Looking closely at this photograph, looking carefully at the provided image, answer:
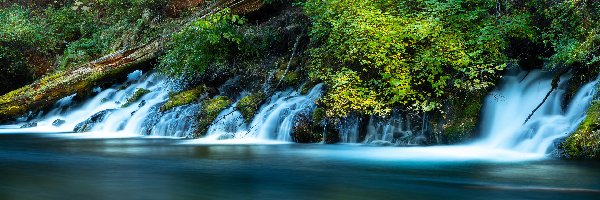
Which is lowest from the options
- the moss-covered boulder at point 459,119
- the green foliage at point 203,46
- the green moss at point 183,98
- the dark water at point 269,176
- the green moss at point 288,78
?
the dark water at point 269,176

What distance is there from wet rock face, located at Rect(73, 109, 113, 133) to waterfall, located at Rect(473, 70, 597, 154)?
351 inches

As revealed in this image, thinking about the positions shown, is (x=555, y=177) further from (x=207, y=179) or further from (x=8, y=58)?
(x=8, y=58)

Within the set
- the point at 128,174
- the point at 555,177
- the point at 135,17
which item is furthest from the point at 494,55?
the point at 135,17

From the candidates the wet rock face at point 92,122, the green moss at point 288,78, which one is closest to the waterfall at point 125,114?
the wet rock face at point 92,122

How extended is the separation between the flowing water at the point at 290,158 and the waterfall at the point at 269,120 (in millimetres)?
25

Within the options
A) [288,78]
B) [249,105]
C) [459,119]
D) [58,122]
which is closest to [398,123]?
[459,119]

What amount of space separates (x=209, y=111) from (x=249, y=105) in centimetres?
92

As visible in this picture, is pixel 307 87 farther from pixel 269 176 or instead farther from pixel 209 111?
pixel 269 176

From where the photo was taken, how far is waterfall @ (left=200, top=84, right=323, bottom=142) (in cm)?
1123

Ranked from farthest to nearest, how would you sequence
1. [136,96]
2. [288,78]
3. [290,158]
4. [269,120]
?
[136,96] < [288,78] < [269,120] < [290,158]

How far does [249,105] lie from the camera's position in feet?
40.2

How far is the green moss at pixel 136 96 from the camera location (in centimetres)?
1523

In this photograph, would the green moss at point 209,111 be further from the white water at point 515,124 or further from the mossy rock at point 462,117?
the mossy rock at point 462,117

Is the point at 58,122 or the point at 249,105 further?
the point at 58,122
